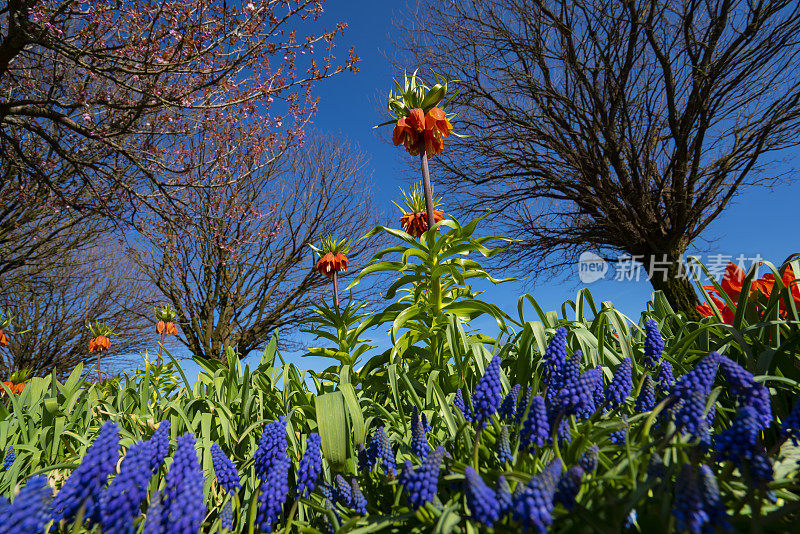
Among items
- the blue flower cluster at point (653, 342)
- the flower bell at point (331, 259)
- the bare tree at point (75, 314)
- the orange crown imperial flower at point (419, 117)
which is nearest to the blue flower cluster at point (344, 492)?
the blue flower cluster at point (653, 342)

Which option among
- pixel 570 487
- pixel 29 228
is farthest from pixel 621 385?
pixel 29 228

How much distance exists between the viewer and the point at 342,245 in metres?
4.34

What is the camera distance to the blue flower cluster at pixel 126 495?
691 mm

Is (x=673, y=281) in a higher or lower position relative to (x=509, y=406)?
higher

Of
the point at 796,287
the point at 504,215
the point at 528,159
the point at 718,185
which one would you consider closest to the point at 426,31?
the point at 528,159

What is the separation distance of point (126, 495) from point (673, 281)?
7.93 metres

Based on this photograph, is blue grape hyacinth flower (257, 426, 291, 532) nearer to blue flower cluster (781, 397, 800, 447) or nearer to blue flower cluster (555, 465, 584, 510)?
blue flower cluster (555, 465, 584, 510)

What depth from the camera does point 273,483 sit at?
0.80m

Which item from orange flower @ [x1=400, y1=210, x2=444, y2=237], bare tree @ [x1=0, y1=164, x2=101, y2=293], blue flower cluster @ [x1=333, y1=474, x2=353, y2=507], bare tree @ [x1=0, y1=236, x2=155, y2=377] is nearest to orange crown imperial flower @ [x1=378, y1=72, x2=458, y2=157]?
orange flower @ [x1=400, y1=210, x2=444, y2=237]

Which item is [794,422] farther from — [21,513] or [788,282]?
[21,513]

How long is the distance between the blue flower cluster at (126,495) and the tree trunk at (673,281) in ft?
22.5

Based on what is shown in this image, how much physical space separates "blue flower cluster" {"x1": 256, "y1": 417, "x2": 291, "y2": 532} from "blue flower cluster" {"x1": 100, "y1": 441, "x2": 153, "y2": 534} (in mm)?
202

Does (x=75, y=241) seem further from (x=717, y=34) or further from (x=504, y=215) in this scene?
(x=717, y=34)

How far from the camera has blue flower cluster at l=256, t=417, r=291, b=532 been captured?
2.59 ft
